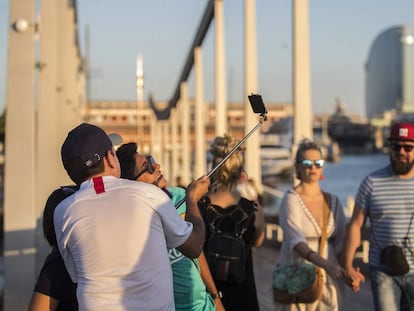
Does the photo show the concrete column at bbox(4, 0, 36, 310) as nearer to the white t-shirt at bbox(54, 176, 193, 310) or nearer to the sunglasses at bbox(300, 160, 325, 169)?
the sunglasses at bbox(300, 160, 325, 169)

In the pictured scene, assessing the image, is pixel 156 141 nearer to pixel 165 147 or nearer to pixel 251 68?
pixel 165 147

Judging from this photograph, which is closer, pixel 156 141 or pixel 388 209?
pixel 388 209

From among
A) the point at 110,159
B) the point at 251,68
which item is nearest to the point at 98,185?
the point at 110,159

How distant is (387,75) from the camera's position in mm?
179500

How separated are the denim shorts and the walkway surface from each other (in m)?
0.77

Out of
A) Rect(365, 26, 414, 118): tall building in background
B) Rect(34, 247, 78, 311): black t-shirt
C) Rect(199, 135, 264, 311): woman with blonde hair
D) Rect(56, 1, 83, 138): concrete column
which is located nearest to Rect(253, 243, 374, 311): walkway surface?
Rect(199, 135, 264, 311): woman with blonde hair

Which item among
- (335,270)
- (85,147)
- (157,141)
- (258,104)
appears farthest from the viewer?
(157,141)

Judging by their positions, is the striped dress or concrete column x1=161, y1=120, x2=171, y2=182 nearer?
the striped dress

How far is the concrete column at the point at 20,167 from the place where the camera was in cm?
→ 588

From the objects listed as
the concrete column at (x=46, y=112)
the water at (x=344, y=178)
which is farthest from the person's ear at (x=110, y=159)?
the concrete column at (x=46, y=112)

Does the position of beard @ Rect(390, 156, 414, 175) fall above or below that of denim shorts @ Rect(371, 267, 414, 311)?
above

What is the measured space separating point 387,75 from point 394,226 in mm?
181613

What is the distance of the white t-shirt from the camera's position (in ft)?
7.60

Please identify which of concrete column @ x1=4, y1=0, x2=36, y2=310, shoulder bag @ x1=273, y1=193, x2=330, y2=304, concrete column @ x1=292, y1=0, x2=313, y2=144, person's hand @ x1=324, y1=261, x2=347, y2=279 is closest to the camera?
person's hand @ x1=324, y1=261, x2=347, y2=279
